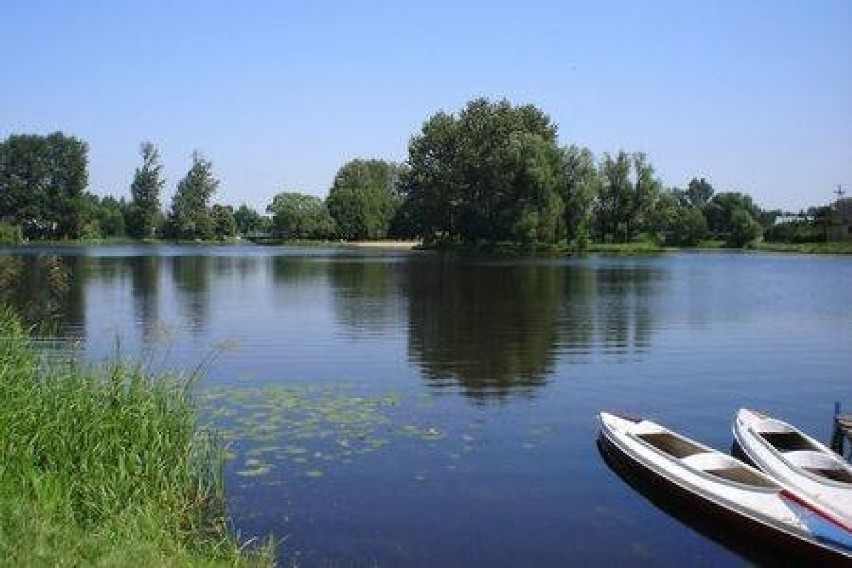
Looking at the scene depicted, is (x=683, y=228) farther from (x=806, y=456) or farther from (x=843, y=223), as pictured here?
(x=806, y=456)

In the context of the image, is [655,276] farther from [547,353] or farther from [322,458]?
[322,458]

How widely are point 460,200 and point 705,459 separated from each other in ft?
393

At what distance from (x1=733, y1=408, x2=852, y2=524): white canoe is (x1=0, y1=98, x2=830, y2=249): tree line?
98.1 meters

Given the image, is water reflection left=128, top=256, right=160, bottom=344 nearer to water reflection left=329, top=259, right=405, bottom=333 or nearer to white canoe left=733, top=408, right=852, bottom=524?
water reflection left=329, top=259, right=405, bottom=333

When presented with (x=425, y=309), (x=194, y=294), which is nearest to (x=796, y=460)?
(x=425, y=309)

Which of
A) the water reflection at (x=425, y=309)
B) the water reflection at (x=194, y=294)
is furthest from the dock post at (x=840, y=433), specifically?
the water reflection at (x=194, y=294)

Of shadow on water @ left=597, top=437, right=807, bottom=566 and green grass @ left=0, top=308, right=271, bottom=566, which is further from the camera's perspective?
shadow on water @ left=597, top=437, right=807, bottom=566

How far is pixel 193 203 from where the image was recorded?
193m

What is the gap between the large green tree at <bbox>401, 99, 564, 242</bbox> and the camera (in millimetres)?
116500

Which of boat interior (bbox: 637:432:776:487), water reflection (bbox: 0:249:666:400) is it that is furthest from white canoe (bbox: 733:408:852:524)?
water reflection (bbox: 0:249:666:400)

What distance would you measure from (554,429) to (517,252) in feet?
335

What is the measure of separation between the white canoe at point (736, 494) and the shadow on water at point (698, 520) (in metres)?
0.11

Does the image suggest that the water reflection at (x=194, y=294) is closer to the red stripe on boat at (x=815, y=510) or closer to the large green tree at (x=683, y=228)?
the red stripe on boat at (x=815, y=510)

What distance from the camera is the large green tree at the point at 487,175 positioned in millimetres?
116500
